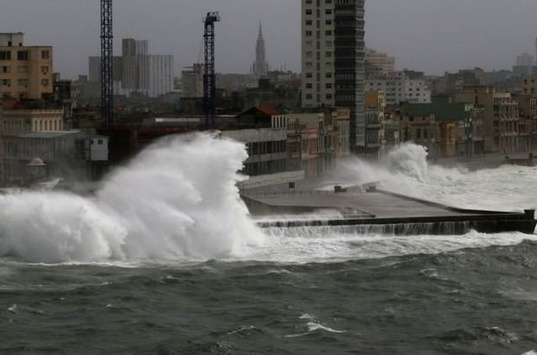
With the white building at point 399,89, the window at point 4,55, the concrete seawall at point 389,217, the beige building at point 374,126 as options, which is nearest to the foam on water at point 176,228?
the concrete seawall at point 389,217

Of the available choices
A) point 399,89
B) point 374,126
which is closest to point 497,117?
point 374,126

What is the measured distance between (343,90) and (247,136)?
30462 mm

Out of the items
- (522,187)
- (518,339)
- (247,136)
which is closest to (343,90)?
(522,187)

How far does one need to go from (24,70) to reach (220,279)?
5085 cm

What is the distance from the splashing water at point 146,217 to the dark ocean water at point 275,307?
1985 mm

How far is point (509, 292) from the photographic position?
131ft

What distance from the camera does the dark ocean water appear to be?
1275 inches

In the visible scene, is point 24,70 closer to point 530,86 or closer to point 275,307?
point 275,307

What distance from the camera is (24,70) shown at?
88.8 m

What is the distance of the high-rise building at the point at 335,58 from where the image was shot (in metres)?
106

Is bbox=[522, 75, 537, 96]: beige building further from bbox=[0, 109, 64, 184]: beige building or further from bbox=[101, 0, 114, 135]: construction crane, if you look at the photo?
bbox=[0, 109, 64, 184]: beige building

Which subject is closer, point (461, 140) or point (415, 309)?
point (415, 309)

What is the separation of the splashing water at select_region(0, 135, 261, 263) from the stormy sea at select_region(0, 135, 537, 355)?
61 millimetres

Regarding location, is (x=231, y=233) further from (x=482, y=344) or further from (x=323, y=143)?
(x=323, y=143)
